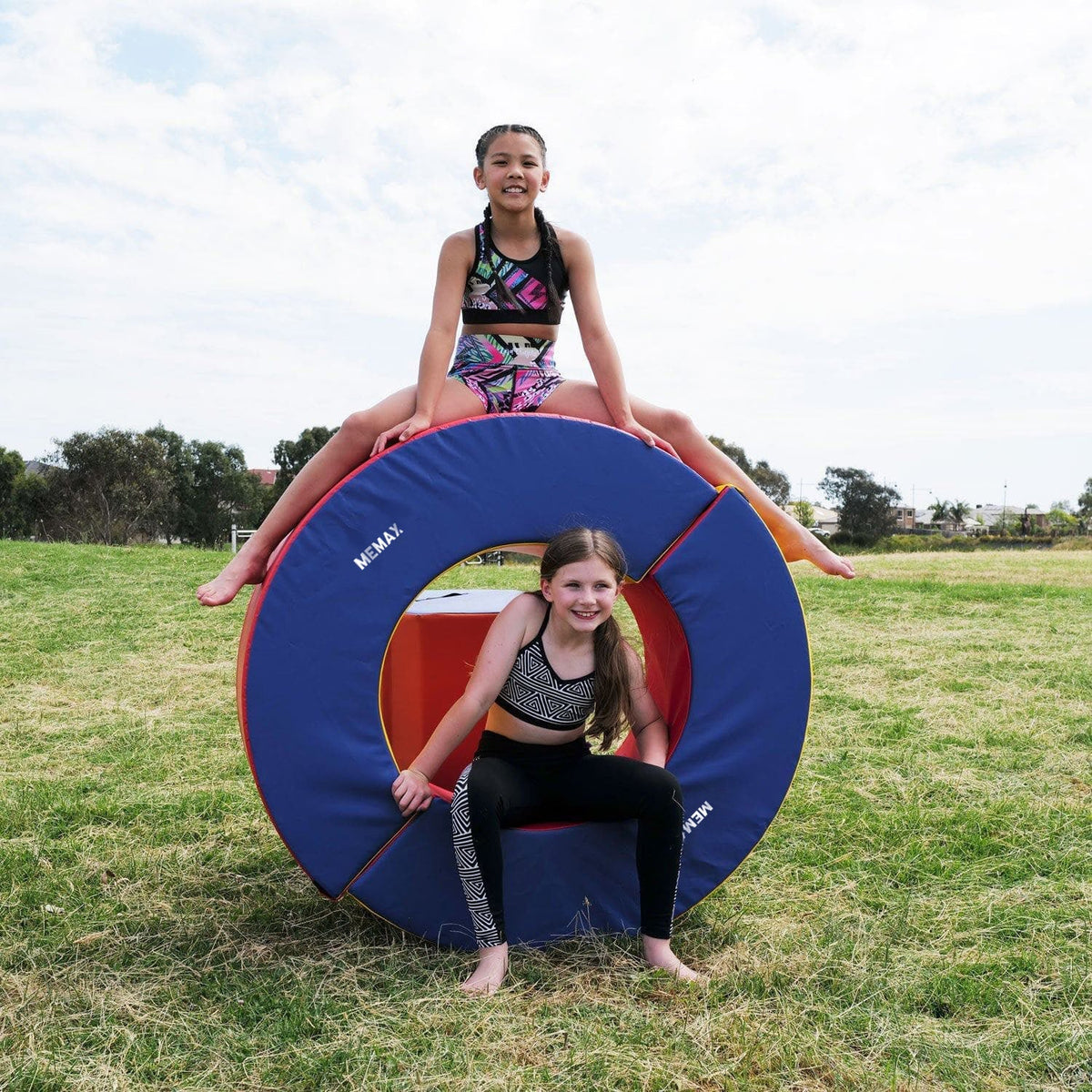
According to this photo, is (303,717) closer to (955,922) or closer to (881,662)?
(955,922)

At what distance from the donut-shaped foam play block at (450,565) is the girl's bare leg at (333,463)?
9.4 inches

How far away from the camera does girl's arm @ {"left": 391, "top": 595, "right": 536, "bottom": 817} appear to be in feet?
8.90

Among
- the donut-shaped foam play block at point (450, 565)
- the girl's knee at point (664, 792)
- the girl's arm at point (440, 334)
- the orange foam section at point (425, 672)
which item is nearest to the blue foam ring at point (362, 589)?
the donut-shaped foam play block at point (450, 565)

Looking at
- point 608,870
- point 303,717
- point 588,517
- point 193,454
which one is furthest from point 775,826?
point 193,454

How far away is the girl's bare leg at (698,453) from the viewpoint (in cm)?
308

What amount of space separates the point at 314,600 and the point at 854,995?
1.59 meters

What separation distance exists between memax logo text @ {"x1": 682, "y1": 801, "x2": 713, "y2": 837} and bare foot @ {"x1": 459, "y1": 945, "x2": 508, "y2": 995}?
0.58 meters

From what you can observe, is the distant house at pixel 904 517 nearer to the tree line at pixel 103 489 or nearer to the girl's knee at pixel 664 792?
the tree line at pixel 103 489

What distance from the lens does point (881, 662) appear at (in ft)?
23.4

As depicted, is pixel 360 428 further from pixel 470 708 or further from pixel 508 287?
pixel 470 708

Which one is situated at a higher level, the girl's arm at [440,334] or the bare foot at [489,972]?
the girl's arm at [440,334]

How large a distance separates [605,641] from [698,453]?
68 cm

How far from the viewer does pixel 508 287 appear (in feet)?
10.2

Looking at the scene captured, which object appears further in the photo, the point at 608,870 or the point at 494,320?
the point at 494,320
